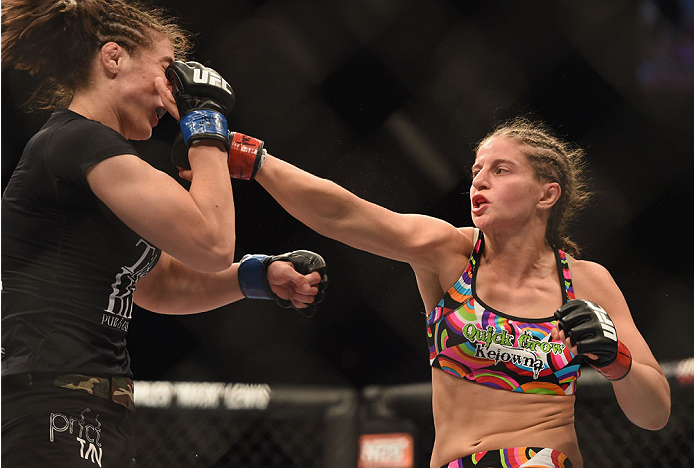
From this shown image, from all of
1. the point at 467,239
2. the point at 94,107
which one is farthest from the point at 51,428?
the point at 467,239

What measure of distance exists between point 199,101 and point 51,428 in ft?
2.15

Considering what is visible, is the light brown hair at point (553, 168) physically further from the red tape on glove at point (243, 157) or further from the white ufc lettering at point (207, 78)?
the white ufc lettering at point (207, 78)

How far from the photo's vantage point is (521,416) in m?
1.75

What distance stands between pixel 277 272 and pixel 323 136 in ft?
6.99

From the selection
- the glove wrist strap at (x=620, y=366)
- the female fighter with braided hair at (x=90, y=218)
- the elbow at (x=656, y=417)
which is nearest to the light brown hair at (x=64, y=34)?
the female fighter with braided hair at (x=90, y=218)

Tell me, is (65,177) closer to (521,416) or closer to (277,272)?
(277,272)

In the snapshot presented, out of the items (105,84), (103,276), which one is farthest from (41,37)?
(103,276)

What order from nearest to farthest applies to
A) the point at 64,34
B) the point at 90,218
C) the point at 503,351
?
the point at 90,218, the point at 64,34, the point at 503,351

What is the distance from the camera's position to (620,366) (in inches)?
68.7

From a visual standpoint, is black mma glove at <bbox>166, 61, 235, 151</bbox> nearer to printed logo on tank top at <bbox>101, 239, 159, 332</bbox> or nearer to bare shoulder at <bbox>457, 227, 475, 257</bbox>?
printed logo on tank top at <bbox>101, 239, 159, 332</bbox>

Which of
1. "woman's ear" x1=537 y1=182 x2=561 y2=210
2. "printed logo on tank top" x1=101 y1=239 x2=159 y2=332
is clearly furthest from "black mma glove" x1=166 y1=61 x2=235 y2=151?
"woman's ear" x1=537 y1=182 x2=561 y2=210

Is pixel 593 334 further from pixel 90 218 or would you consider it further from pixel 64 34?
pixel 64 34

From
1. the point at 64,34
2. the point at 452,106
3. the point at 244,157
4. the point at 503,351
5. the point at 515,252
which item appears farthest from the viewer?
the point at 452,106

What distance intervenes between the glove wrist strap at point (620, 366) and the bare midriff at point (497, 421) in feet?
0.41
